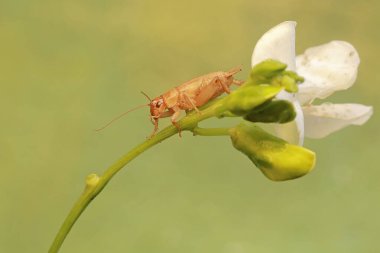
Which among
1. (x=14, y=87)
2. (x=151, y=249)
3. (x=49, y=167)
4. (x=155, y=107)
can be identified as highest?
(x=155, y=107)

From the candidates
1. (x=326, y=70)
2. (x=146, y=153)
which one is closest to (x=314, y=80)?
(x=326, y=70)

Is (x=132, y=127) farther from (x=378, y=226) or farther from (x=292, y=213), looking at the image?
(x=378, y=226)

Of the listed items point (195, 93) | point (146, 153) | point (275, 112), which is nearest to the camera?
point (275, 112)

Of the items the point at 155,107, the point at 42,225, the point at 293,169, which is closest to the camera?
the point at 293,169

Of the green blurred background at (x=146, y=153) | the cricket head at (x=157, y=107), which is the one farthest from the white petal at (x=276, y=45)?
the green blurred background at (x=146, y=153)

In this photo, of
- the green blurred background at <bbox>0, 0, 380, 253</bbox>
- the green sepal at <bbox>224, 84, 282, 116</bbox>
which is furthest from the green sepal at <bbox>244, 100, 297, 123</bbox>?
the green blurred background at <bbox>0, 0, 380, 253</bbox>

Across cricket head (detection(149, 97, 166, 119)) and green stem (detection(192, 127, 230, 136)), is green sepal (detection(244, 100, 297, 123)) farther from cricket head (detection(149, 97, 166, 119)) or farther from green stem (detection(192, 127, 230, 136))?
cricket head (detection(149, 97, 166, 119))

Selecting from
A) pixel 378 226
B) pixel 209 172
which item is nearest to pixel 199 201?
pixel 209 172

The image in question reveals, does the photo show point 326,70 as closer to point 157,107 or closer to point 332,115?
point 332,115
